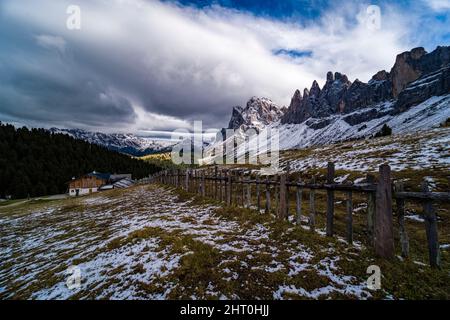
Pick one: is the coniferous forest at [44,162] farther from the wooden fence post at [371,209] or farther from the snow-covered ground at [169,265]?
the wooden fence post at [371,209]

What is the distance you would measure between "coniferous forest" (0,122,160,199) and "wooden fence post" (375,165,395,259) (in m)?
99.1

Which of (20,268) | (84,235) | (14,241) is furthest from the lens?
(14,241)

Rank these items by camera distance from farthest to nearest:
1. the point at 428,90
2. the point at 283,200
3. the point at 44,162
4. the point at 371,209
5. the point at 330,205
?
1. the point at 428,90
2. the point at 44,162
3. the point at 283,200
4. the point at 330,205
5. the point at 371,209

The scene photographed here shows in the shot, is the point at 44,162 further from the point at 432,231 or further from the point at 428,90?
the point at 428,90

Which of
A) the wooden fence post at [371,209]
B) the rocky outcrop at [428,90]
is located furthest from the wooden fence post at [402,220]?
the rocky outcrop at [428,90]

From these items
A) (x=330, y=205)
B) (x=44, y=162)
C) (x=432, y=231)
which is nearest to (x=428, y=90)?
(x=330, y=205)

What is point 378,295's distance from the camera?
14.9 feet

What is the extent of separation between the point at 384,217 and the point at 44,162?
393 feet

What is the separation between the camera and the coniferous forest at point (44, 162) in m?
77.8

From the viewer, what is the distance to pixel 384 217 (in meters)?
6.02

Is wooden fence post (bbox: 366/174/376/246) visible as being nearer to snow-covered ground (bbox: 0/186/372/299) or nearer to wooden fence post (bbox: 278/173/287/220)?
snow-covered ground (bbox: 0/186/372/299)
